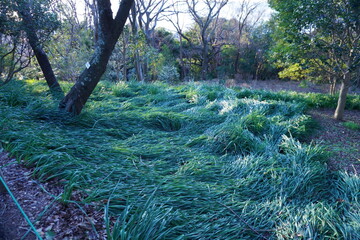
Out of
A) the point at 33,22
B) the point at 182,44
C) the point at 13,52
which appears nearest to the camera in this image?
the point at 33,22

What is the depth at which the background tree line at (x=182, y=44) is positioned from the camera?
12.6 ft

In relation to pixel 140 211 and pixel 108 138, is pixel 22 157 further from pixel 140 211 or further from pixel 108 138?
pixel 140 211

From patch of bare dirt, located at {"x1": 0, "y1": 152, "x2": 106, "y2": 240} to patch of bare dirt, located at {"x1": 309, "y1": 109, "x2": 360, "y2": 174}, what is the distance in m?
2.65

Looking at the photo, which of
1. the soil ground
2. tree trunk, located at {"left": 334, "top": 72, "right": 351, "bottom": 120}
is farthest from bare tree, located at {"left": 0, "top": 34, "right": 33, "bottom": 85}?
tree trunk, located at {"left": 334, "top": 72, "right": 351, "bottom": 120}

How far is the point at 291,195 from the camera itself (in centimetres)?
211

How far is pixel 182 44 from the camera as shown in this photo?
15359 millimetres

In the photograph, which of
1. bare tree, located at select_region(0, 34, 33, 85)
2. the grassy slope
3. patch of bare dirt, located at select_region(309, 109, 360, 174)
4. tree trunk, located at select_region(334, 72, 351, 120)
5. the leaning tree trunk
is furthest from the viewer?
tree trunk, located at select_region(334, 72, 351, 120)

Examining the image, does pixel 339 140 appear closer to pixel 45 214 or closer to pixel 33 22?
pixel 45 214

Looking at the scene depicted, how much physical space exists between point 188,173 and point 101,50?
2115 millimetres

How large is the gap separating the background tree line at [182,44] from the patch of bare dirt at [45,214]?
6.08ft

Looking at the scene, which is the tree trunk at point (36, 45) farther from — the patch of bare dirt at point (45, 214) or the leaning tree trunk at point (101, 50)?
the patch of bare dirt at point (45, 214)

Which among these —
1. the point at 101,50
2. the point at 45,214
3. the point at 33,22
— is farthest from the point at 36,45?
the point at 45,214

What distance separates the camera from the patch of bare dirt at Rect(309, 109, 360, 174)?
2.76m

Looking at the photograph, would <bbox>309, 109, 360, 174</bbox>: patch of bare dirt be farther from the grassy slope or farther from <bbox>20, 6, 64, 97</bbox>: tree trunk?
<bbox>20, 6, 64, 97</bbox>: tree trunk
